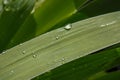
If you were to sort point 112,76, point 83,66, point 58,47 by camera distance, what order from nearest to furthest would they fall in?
point 58,47
point 83,66
point 112,76

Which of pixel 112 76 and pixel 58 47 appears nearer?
pixel 58 47

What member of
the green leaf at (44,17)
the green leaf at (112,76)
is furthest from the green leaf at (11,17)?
the green leaf at (112,76)

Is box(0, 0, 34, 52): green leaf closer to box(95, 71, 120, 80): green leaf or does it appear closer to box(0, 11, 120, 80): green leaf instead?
box(0, 11, 120, 80): green leaf

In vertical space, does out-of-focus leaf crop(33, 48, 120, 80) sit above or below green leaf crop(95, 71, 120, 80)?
above

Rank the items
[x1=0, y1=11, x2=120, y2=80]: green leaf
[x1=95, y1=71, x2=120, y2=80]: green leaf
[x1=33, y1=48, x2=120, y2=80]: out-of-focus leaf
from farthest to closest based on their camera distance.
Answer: [x1=95, y1=71, x2=120, y2=80]: green leaf → [x1=33, y1=48, x2=120, y2=80]: out-of-focus leaf → [x1=0, y1=11, x2=120, y2=80]: green leaf

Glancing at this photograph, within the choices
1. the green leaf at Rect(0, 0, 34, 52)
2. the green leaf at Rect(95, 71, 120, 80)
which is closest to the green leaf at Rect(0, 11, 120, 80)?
the green leaf at Rect(0, 0, 34, 52)

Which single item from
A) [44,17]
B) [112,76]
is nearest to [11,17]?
[44,17]

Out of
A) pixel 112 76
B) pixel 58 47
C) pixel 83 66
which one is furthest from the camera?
pixel 112 76

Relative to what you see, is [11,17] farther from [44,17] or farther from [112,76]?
[112,76]

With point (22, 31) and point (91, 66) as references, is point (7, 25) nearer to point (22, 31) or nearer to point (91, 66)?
point (22, 31)
